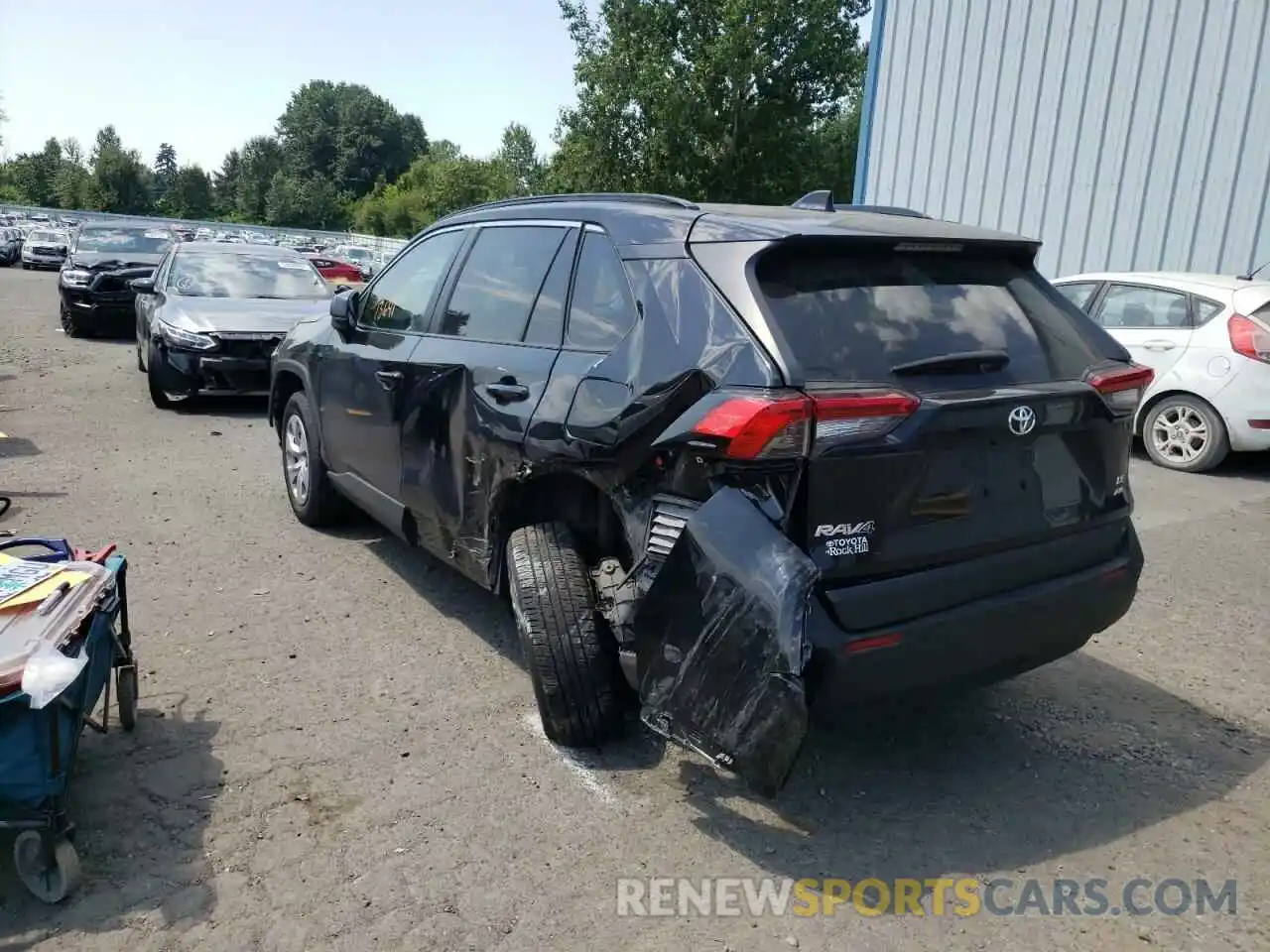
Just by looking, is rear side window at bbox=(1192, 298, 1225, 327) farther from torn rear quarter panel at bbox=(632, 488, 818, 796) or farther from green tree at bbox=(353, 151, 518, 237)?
green tree at bbox=(353, 151, 518, 237)

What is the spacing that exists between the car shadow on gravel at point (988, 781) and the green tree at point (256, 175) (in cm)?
9822

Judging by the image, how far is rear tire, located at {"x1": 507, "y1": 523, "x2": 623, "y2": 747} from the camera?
131 inches

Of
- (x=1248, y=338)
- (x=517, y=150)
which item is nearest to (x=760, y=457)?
(x=1248, y=338)

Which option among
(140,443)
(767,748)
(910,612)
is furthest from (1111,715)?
(140,443)

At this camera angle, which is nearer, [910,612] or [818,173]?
[910,612]

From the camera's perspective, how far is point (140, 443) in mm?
8289

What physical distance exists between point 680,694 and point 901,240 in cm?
156

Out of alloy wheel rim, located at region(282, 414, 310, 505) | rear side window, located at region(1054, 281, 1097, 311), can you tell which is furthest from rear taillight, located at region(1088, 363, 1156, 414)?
rear side window, located at region(1054, 281, 1097, 311)

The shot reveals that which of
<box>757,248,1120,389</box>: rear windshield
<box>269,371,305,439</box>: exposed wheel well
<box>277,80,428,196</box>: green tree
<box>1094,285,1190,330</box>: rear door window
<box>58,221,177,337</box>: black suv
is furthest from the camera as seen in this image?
<box>277,80,428,196</box>: green tree

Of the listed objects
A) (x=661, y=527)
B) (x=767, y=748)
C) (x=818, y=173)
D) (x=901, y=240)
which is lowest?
(x=767, y=748)

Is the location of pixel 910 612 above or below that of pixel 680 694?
above

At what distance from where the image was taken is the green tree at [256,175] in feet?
312

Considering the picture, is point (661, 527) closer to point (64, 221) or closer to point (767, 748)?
point (767, 748)

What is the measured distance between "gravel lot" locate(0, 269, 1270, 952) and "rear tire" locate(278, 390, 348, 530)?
2.06 ft
